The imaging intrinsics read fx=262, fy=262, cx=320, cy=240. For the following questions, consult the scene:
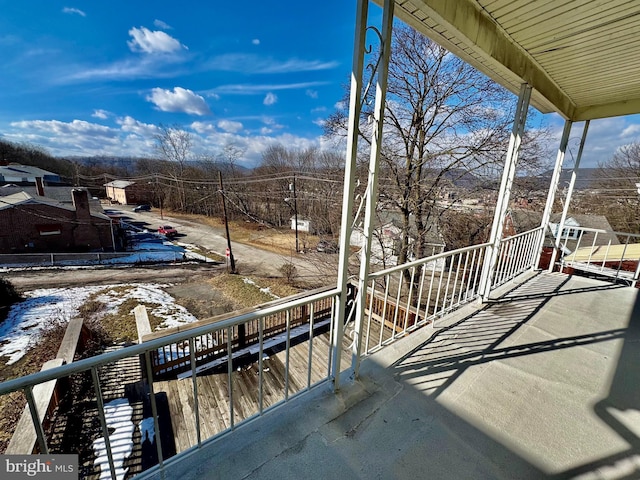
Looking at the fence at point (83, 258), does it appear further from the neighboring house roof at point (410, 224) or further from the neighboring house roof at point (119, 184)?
the neighboring house roof at point (119, 184)

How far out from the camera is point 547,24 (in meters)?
1.88

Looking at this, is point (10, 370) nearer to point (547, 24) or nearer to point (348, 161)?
point (348, 161)

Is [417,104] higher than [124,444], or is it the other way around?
[417,104]

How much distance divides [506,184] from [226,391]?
4.92 m

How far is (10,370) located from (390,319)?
28.2 feet

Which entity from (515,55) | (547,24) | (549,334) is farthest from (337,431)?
(515,55)

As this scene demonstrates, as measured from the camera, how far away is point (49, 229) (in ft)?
50.8

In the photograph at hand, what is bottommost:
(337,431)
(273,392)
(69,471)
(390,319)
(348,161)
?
(273,392)

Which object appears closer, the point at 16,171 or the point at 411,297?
the point at 411,297

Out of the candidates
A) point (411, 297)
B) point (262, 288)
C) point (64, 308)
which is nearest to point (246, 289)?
point (262, 288)

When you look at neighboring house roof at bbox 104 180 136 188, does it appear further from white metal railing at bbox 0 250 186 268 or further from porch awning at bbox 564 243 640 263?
porch awning at bbox 564 243 640 263

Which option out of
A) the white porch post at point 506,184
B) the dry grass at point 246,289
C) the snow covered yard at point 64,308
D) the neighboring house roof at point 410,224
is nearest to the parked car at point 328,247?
the neighboring house roof at point 410,224

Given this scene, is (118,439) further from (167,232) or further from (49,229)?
(167,232)

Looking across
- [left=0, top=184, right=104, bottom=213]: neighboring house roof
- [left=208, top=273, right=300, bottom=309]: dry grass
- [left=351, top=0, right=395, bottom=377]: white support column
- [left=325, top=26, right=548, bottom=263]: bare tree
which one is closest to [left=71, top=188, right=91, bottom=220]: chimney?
[left=0, top=184, right=104, bottom=213]: neighboring house roof
